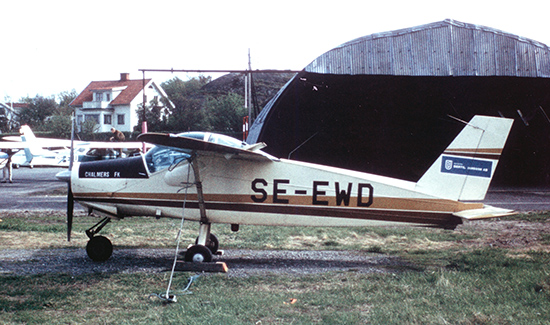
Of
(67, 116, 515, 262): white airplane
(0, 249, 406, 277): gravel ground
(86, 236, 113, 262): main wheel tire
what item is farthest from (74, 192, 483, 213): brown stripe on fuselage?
A: (0, 249, 406, 277): gravel ground

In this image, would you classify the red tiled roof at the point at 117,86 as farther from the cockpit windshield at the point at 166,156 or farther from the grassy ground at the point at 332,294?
the grassy ground at the point at 332,294

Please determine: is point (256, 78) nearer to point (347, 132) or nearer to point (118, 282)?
point (347, 132)

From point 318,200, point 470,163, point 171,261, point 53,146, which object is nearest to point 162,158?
point 171,261

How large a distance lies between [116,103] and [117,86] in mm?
5333

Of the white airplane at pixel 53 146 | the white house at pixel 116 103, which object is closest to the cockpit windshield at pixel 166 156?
the white airplane at pixel 53 146

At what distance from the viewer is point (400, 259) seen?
840 centimetres

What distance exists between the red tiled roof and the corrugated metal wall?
58.9 metres

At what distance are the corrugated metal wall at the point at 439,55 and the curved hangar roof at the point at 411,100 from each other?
0.12ft

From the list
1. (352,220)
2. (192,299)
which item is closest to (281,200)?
(352,220)

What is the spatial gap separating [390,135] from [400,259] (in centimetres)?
1593

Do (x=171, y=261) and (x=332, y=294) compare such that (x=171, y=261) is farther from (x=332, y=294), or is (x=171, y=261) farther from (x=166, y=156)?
(x=332, y=294)

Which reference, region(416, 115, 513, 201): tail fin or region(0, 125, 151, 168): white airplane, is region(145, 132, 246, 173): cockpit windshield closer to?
region(416, 115, 513, 201): tail fin

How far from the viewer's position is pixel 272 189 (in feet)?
26.7

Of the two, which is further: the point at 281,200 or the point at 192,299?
the point at 281,200
